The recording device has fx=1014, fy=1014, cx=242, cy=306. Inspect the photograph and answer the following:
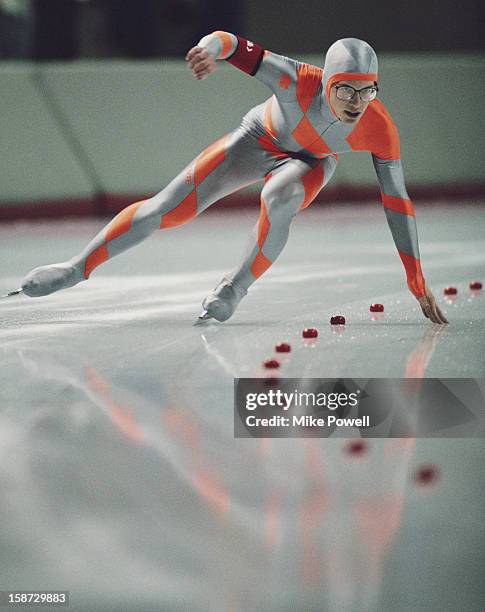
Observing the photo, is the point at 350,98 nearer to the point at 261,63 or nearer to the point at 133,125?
the point at 261,63

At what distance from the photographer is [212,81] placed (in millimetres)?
8039

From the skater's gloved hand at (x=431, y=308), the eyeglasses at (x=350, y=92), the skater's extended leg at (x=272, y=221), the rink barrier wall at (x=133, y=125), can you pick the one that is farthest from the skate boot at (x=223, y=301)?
the rink barrier wall at (x=133, y=125)

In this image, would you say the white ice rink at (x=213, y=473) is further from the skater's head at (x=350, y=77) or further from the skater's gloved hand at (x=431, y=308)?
the skater's head at (x=350, y=77)

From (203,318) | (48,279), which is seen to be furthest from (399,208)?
(48,279)

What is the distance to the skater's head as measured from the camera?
3.29m

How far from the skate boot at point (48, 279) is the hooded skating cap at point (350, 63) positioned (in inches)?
46.4

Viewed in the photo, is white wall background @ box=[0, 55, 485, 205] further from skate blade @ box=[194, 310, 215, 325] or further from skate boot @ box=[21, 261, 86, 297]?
skate blade @ box=[194, 310, 215, 325]

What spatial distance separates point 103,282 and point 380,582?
3292 mm

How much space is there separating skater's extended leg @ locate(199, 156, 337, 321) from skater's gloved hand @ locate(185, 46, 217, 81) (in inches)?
22.5

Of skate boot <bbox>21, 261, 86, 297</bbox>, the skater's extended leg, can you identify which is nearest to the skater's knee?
the skater's extended leg

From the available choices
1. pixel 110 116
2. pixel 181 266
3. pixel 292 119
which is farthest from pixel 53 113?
pixel 292 119

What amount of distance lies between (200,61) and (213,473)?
1494 millimetres

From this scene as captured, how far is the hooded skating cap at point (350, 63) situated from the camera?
3.29 m

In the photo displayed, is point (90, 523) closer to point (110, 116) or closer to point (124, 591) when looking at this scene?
point (124, 591)
